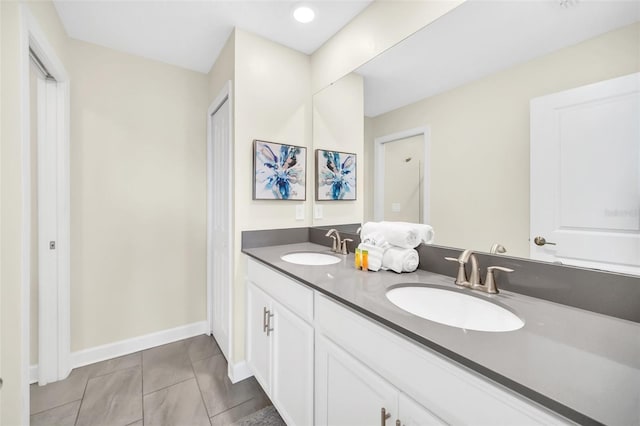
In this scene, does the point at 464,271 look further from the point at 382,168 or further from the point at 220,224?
the point at 220,224

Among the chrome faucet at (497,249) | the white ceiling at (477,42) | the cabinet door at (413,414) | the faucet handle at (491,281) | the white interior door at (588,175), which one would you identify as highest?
the white ceiling at (477,42)

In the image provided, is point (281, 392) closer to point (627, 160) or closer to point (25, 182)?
point (25, 182)

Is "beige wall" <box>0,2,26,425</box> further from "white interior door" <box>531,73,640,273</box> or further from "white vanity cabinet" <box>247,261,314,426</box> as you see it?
"white interior door" <box>531,73,640,273</box>

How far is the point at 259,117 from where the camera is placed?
186 centimetres

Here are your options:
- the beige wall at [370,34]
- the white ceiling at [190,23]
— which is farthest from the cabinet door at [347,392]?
the white ceiling at [190,23]

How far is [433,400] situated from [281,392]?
0.96m

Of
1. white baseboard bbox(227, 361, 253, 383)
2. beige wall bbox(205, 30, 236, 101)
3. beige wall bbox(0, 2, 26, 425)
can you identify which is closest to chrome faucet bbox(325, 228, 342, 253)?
white baseboard bbox(227, 361, 253, 383)

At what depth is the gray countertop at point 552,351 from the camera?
45 centimetres

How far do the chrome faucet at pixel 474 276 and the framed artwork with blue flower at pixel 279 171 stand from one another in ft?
4.07

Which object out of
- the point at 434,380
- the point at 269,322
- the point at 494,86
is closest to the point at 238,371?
the point at 269,322

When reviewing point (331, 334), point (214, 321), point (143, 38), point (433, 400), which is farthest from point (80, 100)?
point (433, 400)

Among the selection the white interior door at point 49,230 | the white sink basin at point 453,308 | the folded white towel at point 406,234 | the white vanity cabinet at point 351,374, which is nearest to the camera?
the white vanity cabinet at point 351,374

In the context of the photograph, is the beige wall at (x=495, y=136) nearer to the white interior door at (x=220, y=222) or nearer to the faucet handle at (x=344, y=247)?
the faucet handle at (x=344, y=247)

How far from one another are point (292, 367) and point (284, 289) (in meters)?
0.36
